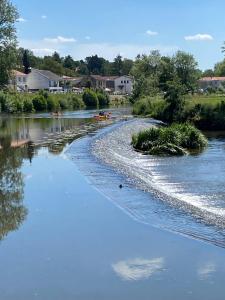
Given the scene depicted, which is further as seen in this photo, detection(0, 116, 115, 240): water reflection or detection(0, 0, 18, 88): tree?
detection(0, 0, 18, 88): tree

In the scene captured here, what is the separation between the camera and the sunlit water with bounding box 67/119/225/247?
693 inches

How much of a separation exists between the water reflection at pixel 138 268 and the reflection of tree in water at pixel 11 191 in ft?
15.4

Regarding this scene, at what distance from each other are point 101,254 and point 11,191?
9.62m

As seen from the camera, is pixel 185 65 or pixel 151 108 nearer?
pixel 151 108

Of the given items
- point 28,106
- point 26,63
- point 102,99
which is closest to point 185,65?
point 102,99

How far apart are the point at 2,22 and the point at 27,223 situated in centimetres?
5117

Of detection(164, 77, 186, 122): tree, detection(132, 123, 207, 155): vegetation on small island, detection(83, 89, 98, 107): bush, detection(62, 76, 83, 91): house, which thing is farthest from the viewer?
detection(62, 76, 83, 91): house

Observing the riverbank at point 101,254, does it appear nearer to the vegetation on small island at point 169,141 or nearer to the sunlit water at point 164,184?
the sunlit water at point 164,184

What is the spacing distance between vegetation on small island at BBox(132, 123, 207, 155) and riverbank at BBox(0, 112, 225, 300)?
12.8 m

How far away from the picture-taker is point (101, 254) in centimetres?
1445

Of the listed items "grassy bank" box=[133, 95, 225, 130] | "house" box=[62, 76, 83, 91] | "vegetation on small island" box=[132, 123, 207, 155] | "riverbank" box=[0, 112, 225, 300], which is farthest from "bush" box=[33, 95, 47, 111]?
"riverbank" box=[0, 112, 225, 300]

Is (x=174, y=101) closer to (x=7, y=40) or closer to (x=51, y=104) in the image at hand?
(x=7, y=40)

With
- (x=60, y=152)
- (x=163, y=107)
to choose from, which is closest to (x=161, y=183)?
(x=60, y=152)

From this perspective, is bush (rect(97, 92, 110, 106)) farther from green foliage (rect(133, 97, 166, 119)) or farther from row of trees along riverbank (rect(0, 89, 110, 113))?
green foliage (rect(133, 97, 166, 119))
